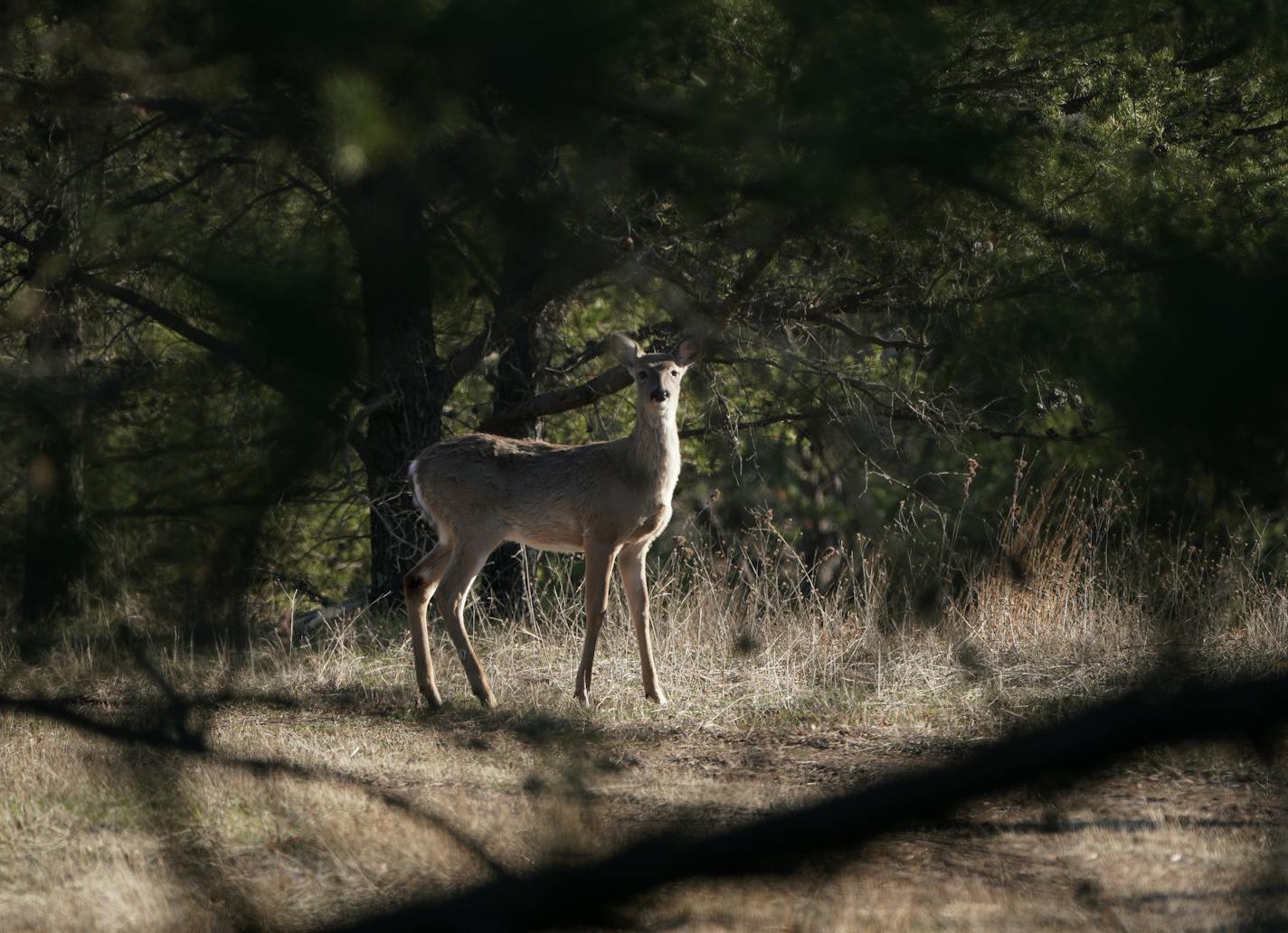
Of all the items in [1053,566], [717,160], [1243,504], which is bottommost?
[1053,566]

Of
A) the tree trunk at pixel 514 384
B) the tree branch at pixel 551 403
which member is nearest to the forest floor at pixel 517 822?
the tree trunk at pixel 514 384

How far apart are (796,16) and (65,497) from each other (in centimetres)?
75

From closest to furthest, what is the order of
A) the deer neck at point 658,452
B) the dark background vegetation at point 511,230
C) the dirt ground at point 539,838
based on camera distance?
the dirt ground at point 539,838 < the dark background vegetation at point 511,230 < the deer neck at point 658,452

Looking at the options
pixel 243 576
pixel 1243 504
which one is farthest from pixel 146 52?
pixel 1243 504

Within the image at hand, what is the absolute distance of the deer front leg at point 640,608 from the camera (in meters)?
6.25

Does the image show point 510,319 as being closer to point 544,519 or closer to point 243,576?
point 243,576

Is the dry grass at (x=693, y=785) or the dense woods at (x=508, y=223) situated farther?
the dense woods at (x=508, y=223)

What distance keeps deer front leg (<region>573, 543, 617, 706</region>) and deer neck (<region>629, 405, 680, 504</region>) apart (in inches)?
A: 15.5

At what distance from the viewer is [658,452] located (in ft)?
21.5

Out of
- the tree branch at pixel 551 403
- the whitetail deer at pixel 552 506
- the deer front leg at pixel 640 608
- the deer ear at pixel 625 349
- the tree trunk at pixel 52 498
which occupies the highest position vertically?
the deer ear at pixel 625 349

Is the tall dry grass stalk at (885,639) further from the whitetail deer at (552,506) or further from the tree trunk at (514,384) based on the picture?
the whitetail deer at (552,506)

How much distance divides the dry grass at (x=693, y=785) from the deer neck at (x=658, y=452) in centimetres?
102

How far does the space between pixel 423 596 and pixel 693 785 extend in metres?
5.18

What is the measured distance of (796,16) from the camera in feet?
3.94
